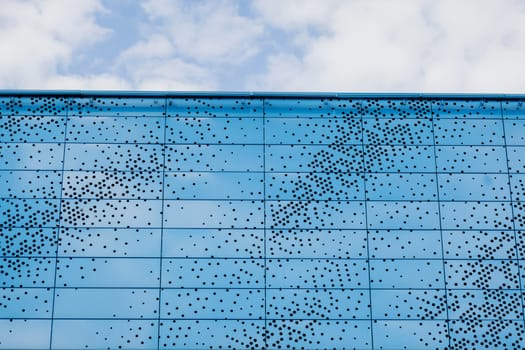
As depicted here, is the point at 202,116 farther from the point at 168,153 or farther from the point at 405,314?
the point at 405,314

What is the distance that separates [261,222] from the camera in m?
7.46

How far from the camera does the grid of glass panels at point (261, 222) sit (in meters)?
7.09

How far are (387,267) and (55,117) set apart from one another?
489cm

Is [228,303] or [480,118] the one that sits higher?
[480,118]

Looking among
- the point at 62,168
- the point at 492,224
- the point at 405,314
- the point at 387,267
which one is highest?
the point at 62,168

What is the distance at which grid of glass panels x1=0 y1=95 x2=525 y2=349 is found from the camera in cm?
709

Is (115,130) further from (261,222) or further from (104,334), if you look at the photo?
(104,334)

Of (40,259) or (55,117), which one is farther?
(55,117)

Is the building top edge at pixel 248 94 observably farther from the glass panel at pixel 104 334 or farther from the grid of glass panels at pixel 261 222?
the glass panel at pixel 104 334

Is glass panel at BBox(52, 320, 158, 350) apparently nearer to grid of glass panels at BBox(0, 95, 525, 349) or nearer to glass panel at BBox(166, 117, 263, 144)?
grid of glass panels at BBox(0, 95, 525, 349)

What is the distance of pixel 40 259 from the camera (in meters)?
7.26

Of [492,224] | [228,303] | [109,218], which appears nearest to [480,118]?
[492,224]

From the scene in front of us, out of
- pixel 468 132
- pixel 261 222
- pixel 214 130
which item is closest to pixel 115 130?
pixel 214 130

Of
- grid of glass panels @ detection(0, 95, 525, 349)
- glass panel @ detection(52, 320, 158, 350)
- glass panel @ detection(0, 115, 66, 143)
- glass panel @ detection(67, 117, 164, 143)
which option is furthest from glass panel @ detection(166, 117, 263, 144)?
glass panel @ detection(52, 320, 158, 350)
